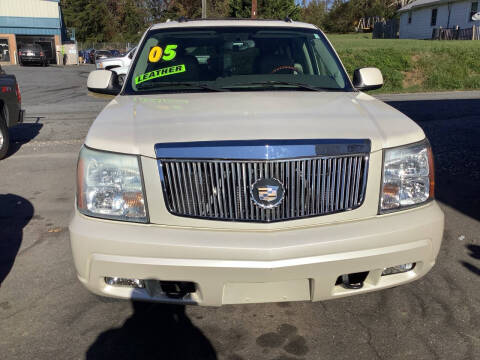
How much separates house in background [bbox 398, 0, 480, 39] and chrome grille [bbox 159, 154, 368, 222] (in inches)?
1637

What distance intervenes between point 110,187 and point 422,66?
20.6 m

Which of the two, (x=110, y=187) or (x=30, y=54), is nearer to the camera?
(x=110, y=187)

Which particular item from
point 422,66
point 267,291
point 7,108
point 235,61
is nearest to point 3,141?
point 7,108

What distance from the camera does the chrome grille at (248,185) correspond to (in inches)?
96.9

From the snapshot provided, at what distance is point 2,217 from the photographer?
16.5 feet

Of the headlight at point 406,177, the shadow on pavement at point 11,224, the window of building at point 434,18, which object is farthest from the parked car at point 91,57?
the headlight at point 406,177

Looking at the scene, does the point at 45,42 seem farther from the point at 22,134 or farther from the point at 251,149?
the point at 251,149

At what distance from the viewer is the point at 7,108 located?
782 cm

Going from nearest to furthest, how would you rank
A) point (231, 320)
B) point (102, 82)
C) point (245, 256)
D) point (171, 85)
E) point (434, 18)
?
point (245, 256), point (231, 320), point (171, 85), point (102, 82), point (434, 18)

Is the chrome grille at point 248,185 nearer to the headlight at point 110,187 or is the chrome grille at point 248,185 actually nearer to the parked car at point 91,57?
the headlight at point 110,187

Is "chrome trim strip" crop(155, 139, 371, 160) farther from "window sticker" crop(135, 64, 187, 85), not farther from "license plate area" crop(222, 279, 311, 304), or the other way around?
"window sticker" crop(135, 64, 187, 85)

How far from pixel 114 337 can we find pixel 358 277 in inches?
58.7

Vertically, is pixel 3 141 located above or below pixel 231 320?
above

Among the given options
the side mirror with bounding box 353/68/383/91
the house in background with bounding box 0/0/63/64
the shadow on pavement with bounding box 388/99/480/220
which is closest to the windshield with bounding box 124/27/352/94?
the side mirror with bounding box 353/68/383/91
